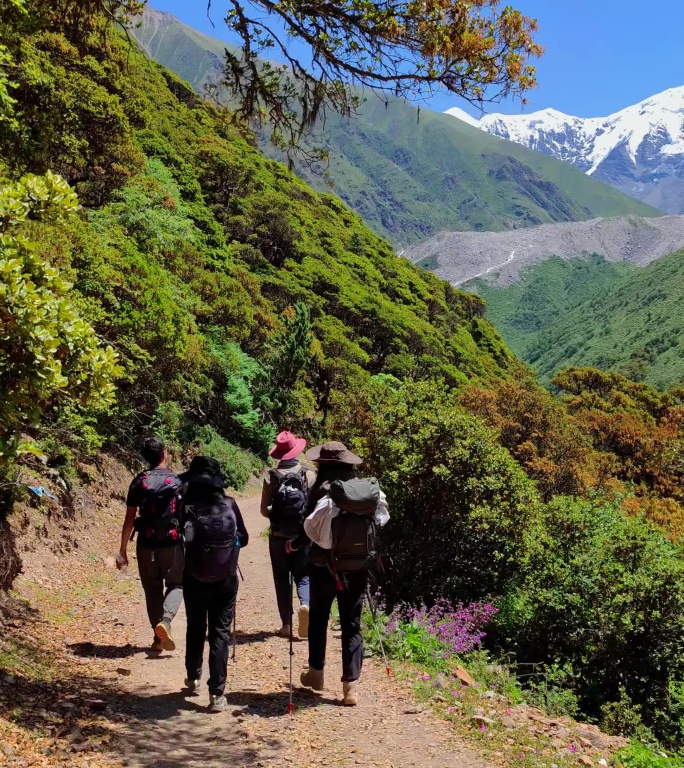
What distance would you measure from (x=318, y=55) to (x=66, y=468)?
7939mm

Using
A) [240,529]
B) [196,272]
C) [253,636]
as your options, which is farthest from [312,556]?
[196,272]

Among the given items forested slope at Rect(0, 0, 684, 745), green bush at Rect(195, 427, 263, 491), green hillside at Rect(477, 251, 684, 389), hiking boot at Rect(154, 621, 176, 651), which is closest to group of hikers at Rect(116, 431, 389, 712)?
hiking boot at Rect(154, 621, 176, 651)

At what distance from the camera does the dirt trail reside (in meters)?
4.12

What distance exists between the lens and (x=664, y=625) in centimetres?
999

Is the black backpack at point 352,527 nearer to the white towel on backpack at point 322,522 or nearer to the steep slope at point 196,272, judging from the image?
the white towel on backpack at point 322,522

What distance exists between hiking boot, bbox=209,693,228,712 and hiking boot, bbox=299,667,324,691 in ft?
2.26

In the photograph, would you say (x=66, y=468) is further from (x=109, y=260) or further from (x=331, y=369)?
(x=331, y=369)

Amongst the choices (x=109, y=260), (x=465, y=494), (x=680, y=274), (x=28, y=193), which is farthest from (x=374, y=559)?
(x=680, y=274)

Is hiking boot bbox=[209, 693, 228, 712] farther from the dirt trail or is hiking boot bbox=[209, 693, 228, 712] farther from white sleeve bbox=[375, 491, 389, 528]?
white sleeve bbox=[375, 491, 389, 528]

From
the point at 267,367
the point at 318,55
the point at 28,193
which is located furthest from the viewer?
the point at 267,367

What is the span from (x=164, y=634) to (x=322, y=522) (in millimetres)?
1904

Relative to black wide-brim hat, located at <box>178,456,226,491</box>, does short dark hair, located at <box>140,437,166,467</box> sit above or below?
above

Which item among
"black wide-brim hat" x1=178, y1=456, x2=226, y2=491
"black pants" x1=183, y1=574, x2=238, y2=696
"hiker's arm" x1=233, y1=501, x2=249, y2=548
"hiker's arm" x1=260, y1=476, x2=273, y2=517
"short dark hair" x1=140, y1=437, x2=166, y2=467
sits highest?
"short dark hair" x1=140, y1=437, x2=166, y2=467

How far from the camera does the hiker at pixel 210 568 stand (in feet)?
15.2
